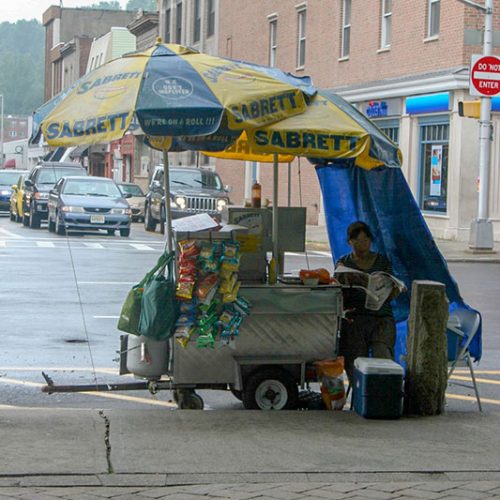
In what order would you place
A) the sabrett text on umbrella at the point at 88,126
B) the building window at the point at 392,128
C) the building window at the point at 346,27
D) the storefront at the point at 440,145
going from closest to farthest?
the sabrett text on umbrella at the point at 88,126
the storefront at the point at 440,145
the building window at the point at 392,128
the building window at the point at 346,27

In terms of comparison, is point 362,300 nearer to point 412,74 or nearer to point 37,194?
point 412,74

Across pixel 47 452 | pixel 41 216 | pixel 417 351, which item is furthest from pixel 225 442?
pixel 41 216

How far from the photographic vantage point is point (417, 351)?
912 centimetres

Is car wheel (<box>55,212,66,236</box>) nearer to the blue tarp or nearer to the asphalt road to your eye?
the asphalt road

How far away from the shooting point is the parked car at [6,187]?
156ft

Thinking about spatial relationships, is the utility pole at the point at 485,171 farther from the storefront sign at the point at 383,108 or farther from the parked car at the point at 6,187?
the parked car at the point at 6,187

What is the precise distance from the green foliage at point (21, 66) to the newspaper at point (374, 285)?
6129 inches

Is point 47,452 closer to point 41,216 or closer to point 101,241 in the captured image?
point 101,241

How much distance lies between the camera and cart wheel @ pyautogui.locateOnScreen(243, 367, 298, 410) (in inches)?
362

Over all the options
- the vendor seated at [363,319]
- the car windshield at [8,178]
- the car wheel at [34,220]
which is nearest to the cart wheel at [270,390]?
the vendor seated at [363,319]

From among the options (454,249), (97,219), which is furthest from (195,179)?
(454,249)

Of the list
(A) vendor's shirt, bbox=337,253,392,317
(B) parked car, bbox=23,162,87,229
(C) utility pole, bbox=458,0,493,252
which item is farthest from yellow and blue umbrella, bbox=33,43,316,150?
(B) parked car, bbox=23,162,87,229

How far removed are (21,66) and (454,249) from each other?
144 metres

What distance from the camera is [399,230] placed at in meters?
10.1
